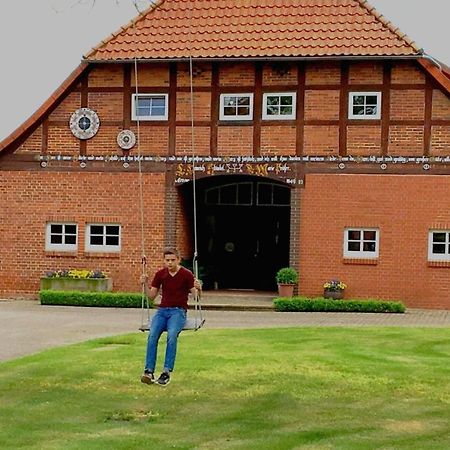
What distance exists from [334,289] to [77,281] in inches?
245

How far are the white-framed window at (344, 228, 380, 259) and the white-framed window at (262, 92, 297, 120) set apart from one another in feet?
10.2

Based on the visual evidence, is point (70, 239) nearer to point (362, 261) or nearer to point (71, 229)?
point (71, 229)

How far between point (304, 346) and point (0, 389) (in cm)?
530

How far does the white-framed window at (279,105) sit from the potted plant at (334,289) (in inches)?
159

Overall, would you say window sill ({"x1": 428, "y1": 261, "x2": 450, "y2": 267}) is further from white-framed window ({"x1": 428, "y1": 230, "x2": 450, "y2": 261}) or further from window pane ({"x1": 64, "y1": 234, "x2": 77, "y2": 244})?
window pane ({"x1": 64, "y1": 234, "x2": 77, "y2": 244})

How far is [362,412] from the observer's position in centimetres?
930

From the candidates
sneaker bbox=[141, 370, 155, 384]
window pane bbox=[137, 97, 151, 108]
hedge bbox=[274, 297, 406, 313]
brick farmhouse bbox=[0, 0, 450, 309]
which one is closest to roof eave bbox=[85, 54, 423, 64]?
brick farmhouse bbox=[0, 0, 450, 309]

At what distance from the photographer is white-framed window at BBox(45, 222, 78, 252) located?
25312 millimetres

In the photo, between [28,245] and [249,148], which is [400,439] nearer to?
[249,148]

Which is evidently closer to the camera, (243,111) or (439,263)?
(439,263)

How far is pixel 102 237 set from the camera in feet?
82.5

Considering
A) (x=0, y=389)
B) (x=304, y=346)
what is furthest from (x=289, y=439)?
(x=304, y=346)

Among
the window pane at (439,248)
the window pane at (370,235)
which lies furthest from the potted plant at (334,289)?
the window pane at (439,248)

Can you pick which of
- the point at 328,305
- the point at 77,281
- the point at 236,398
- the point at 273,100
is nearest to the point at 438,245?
the point at 328,305
